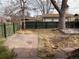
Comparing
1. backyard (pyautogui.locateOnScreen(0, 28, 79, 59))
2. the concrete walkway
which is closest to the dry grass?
backyard (pyautogui.locateOnScreen(0, 28, 79, 59))

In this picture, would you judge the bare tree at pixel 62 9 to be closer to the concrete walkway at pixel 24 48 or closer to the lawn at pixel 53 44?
the lawn at pixel 53 44

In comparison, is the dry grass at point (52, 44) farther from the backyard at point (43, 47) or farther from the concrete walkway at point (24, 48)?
the concrete walkway at point (24, 48)

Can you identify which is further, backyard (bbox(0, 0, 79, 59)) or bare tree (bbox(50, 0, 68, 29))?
bare tree (bbox(50, 0, 68, 29))

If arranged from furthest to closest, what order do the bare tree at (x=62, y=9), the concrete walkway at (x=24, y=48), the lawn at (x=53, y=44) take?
the bare tree at (x=62, y=9)
the lawn at (x=53, y=44)
the concrete walkway at (x=24, y=48)

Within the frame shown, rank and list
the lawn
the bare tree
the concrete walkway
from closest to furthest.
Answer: the concrete walkway → the lawn → the bare tree

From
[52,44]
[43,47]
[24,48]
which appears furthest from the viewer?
[52,44]

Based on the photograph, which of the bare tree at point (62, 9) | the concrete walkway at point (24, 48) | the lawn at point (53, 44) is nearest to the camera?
the concrete walkway at point (24, 48)

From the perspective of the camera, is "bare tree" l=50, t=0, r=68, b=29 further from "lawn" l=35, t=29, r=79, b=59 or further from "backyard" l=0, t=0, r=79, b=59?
"lawn" l=35, t=29, r=79, b=59

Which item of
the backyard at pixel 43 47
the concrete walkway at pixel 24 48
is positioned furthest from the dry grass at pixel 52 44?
the concrete walkway at pixel 24 48

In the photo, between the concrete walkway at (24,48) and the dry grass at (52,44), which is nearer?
the concrete walkway at (24,48)

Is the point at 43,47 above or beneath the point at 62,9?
beneath

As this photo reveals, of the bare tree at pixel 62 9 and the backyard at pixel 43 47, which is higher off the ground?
the bare tree at pixel 62 9

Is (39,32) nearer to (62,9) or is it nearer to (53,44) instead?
(62,9)

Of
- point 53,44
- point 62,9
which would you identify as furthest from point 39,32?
point 53,44
